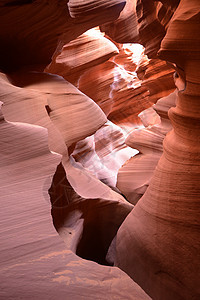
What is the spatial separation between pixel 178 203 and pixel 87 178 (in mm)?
1529

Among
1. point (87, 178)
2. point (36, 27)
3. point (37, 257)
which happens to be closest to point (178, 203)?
point (37, 257)

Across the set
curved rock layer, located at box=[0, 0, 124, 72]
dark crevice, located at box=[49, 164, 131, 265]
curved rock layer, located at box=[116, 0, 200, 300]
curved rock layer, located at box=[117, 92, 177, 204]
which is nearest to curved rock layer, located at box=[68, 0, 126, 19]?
curved rock layer, located at box=[0, 0, 124, 72]

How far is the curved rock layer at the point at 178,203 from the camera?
6.36ft

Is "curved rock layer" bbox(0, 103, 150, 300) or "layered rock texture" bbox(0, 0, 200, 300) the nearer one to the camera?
"curved rock layer" bbox(0, 103, 150, 300)

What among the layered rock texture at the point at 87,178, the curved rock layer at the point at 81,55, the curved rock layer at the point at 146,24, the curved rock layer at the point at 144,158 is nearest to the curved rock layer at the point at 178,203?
the layered rock texture at the point at 87,178

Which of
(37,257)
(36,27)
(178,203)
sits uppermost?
(36,27)

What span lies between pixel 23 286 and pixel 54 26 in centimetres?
288

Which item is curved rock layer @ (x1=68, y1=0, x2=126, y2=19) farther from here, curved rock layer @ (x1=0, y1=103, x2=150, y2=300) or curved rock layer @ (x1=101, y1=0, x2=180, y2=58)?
curved rock layer @ (x1=0, y1=103, x2=150, y2=300)

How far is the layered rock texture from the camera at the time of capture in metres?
1.28

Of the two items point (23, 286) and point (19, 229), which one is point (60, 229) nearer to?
point (19, 229)

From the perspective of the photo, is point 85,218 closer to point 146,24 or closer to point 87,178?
point 87,178

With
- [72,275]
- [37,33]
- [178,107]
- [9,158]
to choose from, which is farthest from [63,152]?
[72,275]

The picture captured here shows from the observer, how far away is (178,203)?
207 cm

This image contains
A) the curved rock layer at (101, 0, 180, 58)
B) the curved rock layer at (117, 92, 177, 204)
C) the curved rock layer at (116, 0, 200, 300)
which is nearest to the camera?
the curved rock layer at (116, 0, 200, 300)
